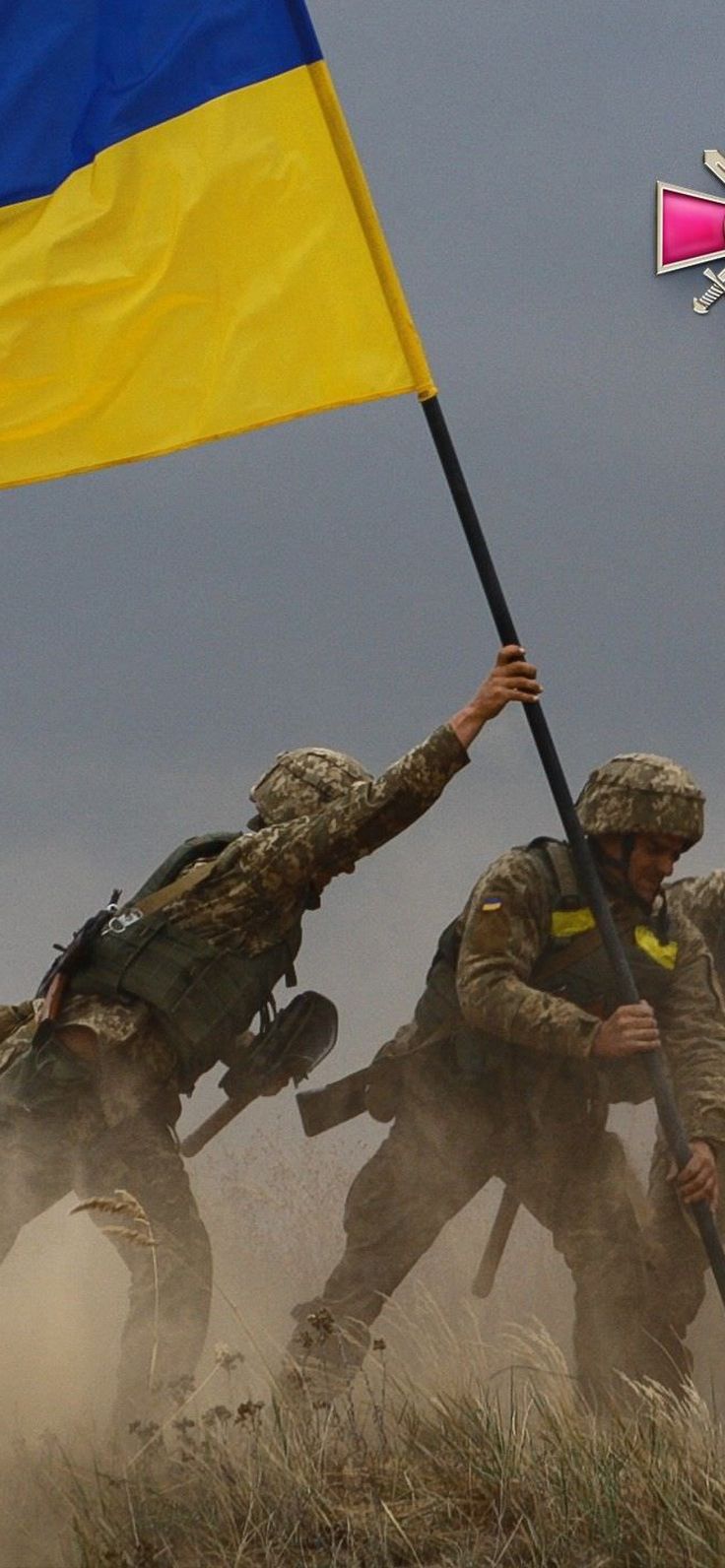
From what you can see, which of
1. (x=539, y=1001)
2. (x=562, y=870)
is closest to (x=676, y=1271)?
(x=539, y=1001)

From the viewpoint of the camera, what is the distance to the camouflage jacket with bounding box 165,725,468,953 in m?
7.34

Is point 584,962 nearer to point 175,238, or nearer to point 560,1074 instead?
point 560,1074

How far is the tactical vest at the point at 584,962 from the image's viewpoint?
25.9ft

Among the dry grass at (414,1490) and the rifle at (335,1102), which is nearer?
the dry grass at (414,1490)

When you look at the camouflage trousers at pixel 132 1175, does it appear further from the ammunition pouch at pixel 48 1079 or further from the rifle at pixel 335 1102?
the rifle at pixel 335 1102

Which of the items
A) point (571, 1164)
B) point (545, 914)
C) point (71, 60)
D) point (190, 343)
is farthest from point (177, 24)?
point (571, 1164)

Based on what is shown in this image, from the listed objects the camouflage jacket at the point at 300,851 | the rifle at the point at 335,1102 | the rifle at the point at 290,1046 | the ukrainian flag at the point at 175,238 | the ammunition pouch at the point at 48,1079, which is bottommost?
the rifle at the point at 335,1102

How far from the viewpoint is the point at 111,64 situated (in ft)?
24.9

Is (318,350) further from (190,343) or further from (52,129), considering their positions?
(52,129)

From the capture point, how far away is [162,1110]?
759cm

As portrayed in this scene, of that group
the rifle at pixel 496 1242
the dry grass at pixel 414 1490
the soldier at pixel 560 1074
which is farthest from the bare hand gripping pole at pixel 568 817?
the rifle at pixel 496 1242

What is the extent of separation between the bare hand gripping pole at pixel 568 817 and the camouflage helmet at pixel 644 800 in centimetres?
53

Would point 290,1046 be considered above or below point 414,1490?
above

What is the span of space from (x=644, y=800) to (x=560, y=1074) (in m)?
0.98
